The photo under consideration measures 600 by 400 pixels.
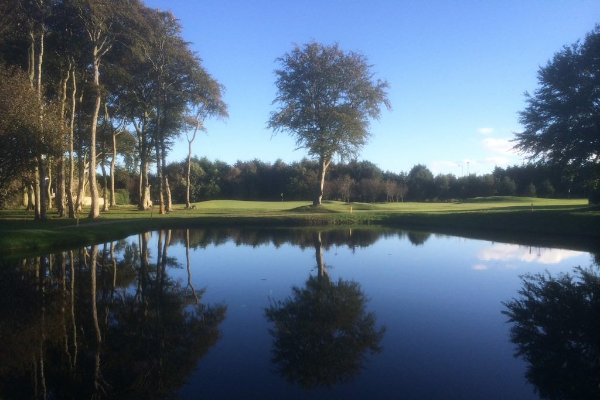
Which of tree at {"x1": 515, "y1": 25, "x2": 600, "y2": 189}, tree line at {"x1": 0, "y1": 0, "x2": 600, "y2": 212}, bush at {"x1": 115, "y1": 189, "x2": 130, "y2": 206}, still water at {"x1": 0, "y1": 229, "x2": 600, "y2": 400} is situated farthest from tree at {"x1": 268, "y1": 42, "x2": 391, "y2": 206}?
bush at {"x1": 115, "y1": 189, "x2": 130, "y2": 206}

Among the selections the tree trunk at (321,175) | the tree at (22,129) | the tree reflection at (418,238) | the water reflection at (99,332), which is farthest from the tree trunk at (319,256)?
the tree trunk at (321,175)

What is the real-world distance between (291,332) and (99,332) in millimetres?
3317

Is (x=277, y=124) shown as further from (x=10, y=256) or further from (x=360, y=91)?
(x=10, y=256)

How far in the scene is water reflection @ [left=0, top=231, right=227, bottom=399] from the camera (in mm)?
5945

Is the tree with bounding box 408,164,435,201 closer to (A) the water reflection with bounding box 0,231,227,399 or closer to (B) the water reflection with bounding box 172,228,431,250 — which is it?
(B) the water reflection with bounding box 172,228,431,250

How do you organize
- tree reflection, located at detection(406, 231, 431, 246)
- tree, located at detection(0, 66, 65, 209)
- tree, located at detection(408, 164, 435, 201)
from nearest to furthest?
tree, located at detection(0, 66, 65, 209) < tree reflection, located at detection(406, 231, 431, 246) < tree, located at detection(408, 164, 435, 201)

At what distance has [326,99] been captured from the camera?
38.5 m

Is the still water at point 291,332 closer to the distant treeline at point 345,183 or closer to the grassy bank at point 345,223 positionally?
the grassy bank at point 345,223

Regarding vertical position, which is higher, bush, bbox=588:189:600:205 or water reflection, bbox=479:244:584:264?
bush, bbox=588:189:600:205

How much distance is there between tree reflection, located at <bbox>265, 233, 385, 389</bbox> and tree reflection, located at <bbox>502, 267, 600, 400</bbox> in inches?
92.1

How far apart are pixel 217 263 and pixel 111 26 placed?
20665 millimetres

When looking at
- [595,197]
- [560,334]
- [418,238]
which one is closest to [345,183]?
[595,197]

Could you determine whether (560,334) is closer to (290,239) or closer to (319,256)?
(319,256)

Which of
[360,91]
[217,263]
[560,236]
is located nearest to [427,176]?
[360,91]
